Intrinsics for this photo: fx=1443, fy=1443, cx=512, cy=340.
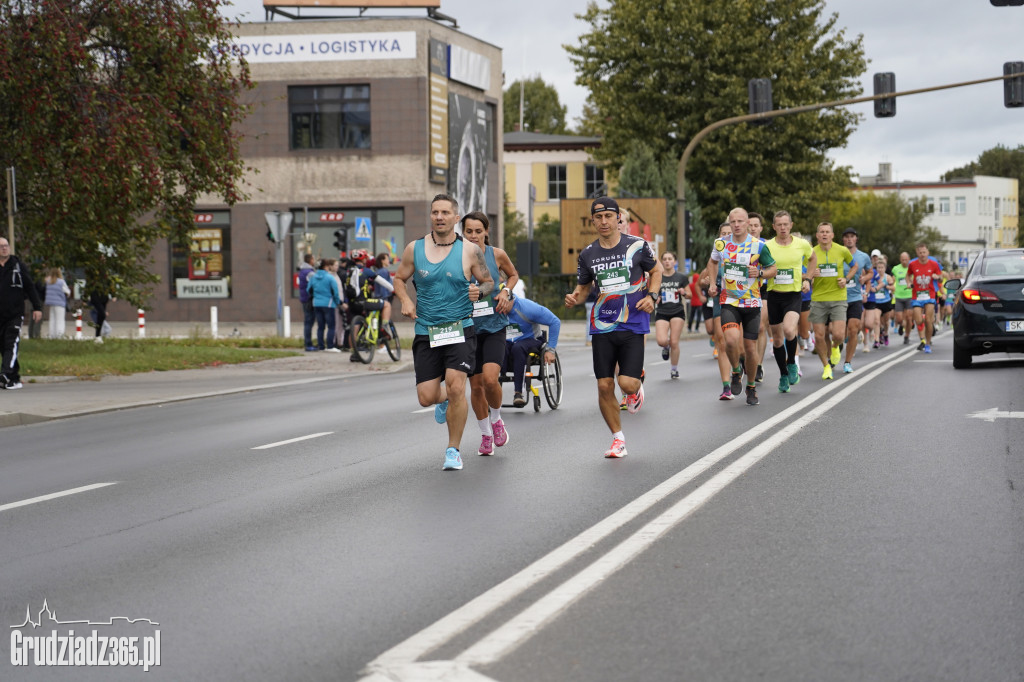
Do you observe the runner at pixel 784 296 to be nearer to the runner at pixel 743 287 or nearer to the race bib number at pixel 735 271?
the runner at pixel 743 287

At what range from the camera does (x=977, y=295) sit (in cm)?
1956

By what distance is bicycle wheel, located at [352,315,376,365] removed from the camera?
79.2 ft

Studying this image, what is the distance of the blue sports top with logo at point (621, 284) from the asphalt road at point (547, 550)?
0.97 metres

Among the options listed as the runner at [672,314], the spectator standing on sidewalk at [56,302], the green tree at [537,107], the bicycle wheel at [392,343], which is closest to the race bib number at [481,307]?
the runner at [672,314]

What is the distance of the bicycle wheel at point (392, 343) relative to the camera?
24969 millimetres

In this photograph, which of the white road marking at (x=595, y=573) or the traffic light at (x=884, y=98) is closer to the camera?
the white road marking at (x=595, y=573)

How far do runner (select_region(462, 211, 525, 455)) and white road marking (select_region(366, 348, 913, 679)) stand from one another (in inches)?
63.7

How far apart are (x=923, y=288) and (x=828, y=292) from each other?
8613mm

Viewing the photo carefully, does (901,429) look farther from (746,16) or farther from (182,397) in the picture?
(746,16)

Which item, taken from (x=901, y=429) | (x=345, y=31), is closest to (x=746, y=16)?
(x=345, y=31)

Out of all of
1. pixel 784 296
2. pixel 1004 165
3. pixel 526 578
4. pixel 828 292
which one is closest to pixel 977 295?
pixel 828 292

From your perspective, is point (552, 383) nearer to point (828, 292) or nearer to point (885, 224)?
point (828, 292)

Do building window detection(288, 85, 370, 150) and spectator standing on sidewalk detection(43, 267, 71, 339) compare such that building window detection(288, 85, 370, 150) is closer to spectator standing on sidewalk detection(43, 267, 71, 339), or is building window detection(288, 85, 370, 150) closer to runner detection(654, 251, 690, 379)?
spectator standing on sidewalk detection(43, 267, 71, 339)

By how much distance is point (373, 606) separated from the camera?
221 inches
